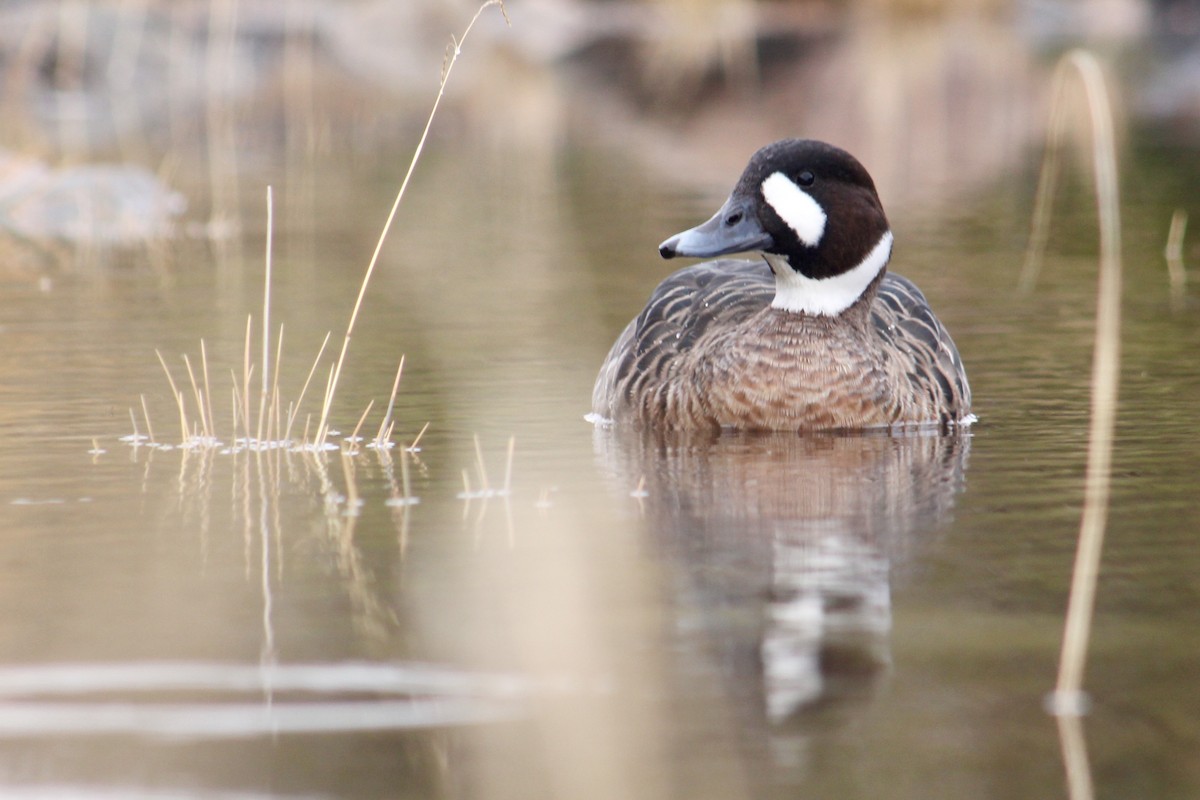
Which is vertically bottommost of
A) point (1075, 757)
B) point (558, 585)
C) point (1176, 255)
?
point (1075, 757)

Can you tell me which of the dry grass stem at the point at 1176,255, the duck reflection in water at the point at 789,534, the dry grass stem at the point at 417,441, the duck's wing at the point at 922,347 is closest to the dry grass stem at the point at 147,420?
the dry grass stem at the point at 417,441

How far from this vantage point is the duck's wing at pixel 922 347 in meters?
8.24

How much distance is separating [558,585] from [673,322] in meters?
3.40

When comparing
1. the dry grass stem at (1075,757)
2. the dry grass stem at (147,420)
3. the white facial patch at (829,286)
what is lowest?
the dry grass stem at (1075,757)

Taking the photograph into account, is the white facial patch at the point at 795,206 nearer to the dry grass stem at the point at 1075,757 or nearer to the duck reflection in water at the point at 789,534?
the duck reflection in water at the point at 789,534

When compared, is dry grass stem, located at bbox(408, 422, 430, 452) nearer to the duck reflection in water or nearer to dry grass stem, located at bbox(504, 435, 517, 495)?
dry grass stem, located at bbox(504, 435, 517, 495)

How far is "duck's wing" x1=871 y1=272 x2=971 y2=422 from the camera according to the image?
8.24 meters

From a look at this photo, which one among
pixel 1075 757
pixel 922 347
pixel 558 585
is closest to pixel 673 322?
pixel 922 347

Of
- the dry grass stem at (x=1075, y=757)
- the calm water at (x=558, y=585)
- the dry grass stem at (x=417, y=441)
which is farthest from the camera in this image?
the dry grass stem at (x=417, y=441)

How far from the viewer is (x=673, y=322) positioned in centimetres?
875

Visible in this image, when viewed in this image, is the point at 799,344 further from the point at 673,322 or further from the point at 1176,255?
the point at 1176,255

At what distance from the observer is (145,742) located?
4164 millimetres

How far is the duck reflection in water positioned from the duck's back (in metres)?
0.13

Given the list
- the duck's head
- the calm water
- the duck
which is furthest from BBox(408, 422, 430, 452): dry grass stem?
the duck's head
